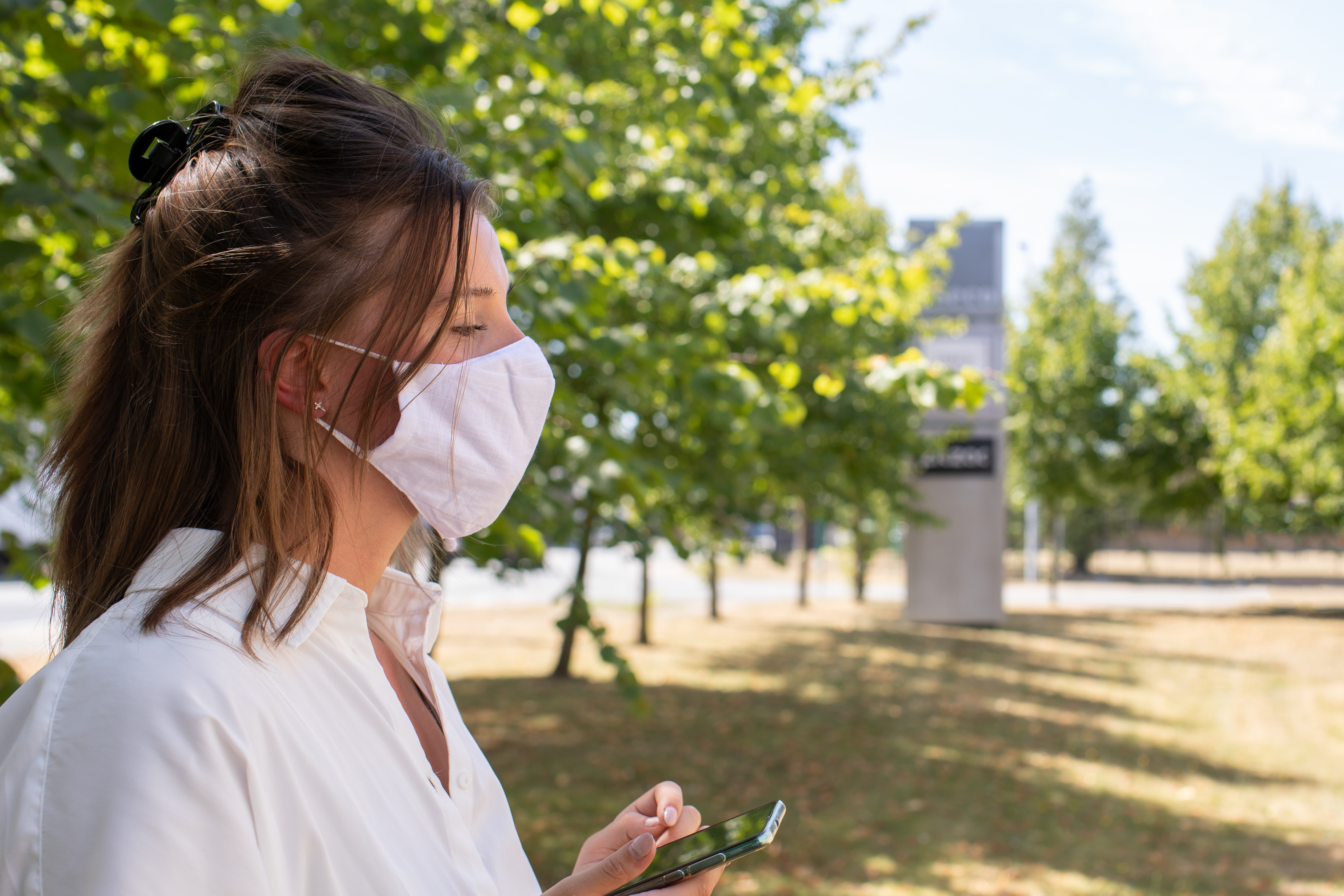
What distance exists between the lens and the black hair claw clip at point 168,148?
4.23 feet

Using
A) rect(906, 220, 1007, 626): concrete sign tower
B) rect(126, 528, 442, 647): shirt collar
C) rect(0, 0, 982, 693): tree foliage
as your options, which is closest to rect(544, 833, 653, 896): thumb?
rect(126, 528, 442, 647): shirt collar

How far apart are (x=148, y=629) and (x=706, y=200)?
5.35 meters

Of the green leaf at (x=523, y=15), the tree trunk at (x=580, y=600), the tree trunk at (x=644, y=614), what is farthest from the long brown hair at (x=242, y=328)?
the tree trunk at (x=644, y=614)

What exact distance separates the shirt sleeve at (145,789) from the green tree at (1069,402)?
24.8m

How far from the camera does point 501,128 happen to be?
4070 millimetres

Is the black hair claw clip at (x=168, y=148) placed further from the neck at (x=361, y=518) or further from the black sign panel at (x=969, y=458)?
the black sign panel at (x=969, y=458)

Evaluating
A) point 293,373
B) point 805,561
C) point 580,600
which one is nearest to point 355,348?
point 293,373

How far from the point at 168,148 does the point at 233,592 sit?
0.62 m

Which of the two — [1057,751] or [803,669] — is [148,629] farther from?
[803,669]

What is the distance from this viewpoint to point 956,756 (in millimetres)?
9016

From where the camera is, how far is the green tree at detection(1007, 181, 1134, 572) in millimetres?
25406

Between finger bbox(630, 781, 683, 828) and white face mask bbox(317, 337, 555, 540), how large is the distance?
0.48m

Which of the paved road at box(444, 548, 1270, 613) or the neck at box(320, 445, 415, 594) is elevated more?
the neck at box(320, 445, 415, 594)

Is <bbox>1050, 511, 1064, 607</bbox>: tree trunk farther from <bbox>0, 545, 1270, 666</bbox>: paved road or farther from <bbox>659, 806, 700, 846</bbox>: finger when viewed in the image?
<bbox>659, 806, 700, 846</bbox>: finger
